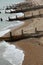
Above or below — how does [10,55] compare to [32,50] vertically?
below

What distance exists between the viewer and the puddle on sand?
16.1m

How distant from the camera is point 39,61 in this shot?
1538 centimetres

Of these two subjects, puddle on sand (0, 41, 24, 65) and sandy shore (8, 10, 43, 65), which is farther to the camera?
puddle on sand (0, 41, 24, 65)

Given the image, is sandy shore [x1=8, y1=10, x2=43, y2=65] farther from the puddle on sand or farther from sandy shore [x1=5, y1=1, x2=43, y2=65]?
the puddle on sand

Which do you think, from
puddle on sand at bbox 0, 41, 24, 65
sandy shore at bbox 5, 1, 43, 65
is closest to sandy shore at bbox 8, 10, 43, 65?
sandy shore at bbox 5, 1, 43, 65

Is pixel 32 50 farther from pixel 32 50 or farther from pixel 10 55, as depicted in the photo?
pixel 10 55

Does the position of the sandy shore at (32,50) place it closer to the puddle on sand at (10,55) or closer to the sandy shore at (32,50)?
the sandy shore at (32,50)

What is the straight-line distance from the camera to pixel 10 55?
57.1 feet

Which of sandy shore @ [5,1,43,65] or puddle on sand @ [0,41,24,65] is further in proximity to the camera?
puddle on sand @ [0,41,24,65]

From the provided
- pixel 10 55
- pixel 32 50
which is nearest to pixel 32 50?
pixel 32 50

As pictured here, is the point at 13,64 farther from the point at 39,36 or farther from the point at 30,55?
the point at 39,36

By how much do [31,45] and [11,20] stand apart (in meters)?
15.0

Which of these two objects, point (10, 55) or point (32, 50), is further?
point (32, 50)

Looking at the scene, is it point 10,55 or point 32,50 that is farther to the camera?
point 32,50
